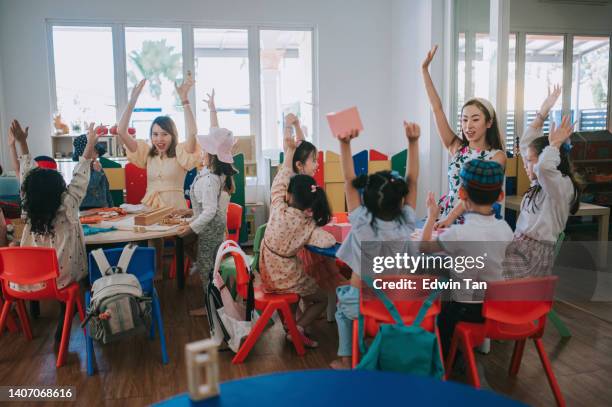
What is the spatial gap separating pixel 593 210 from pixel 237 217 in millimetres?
2680

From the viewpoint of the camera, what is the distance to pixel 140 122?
256 inches

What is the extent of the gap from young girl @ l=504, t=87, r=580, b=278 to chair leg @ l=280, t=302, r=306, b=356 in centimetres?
121

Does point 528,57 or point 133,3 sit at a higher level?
point 133,3

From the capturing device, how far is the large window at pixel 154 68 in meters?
6.43

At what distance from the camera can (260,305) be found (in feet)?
9.76

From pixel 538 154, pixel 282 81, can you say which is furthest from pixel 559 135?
pixel 282 81

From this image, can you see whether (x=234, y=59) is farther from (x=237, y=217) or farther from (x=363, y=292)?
(x=363, y=292)

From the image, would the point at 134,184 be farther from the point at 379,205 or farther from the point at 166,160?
the point at 379,205

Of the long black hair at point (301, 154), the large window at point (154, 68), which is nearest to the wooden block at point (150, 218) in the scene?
the long black hair at point (301, 154)

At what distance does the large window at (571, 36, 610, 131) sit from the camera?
12.5 feet

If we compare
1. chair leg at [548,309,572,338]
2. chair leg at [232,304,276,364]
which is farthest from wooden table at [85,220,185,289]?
chair leg at [548,309,572,338]

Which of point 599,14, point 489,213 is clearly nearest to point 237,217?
point 489,213

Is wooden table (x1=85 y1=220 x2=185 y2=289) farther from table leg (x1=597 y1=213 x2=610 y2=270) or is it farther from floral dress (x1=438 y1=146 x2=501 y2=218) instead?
table leg (x1=597 y1=213 x2=610 y2=270)

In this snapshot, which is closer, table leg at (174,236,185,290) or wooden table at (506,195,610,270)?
wooden table at (506,195,610,270)
